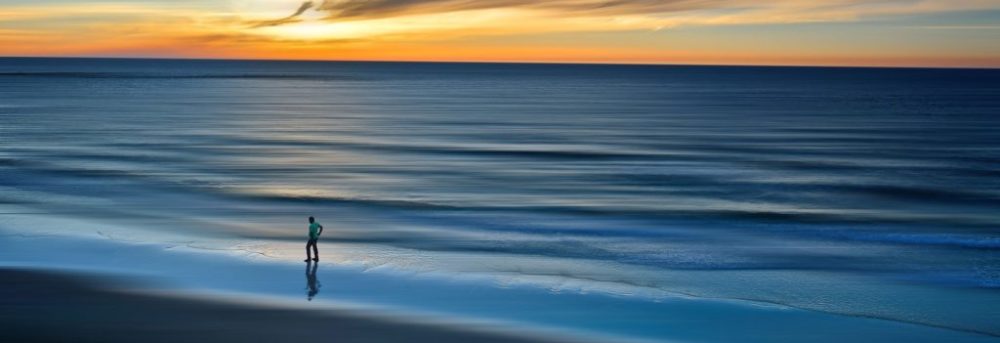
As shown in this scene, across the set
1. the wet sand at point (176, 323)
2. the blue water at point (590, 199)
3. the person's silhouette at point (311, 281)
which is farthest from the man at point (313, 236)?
the wet sand at point (176, 323)

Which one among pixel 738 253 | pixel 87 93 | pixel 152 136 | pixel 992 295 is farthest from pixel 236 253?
pixel 87 93


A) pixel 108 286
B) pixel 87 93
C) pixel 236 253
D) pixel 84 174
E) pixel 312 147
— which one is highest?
pixel 87 93

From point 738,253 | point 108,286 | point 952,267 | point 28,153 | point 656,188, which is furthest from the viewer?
point 28,153

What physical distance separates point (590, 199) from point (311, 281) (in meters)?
15.5

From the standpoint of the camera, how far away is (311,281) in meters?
19.1

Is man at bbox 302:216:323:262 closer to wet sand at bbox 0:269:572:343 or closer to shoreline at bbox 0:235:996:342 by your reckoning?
shoreline at bbox 0:235:996:342

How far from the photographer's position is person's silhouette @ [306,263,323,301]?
18031 mm

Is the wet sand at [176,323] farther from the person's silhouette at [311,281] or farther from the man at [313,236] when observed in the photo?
the man at [313,236]

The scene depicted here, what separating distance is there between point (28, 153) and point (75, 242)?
27.8 m

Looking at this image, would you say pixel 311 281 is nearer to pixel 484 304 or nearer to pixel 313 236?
pixel 313 236

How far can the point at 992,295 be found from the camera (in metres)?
19.0

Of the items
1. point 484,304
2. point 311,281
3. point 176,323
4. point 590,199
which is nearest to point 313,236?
point 311,281

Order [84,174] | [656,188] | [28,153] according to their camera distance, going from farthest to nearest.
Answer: [28,153]
[84,174]
[656,188]

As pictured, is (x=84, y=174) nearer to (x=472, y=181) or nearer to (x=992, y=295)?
(x=472, y=181)
